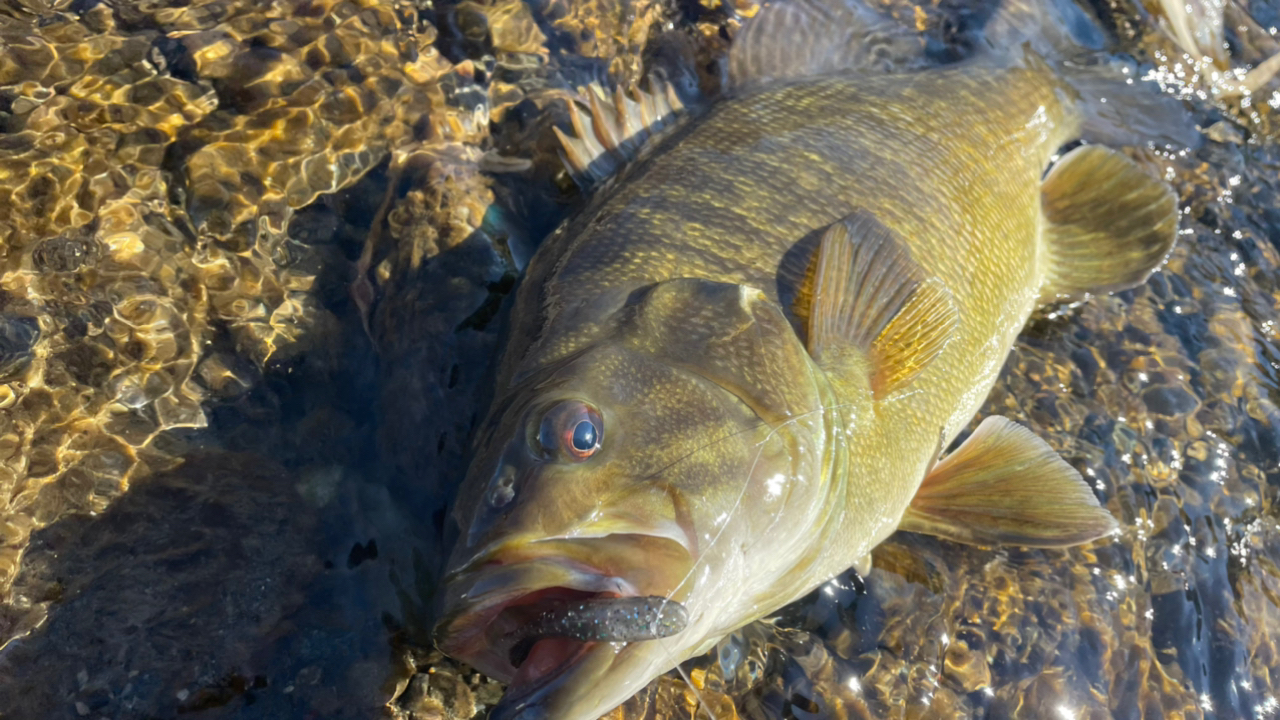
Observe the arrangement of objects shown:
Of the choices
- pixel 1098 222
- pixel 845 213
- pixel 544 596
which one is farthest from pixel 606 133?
pixel 1098 222

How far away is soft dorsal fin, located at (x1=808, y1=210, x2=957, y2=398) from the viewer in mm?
2680

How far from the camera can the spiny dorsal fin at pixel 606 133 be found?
333 cm

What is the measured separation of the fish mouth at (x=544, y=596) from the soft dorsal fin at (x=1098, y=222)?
9.77 ft

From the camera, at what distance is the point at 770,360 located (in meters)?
2.46

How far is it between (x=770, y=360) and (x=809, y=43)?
7.78 feet

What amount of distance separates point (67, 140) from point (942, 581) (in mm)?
3930

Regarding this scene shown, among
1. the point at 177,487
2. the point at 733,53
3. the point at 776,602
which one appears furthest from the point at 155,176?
the point at 776,602

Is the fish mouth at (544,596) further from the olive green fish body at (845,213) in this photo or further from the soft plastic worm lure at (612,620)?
the olive green fish body at (845,213)

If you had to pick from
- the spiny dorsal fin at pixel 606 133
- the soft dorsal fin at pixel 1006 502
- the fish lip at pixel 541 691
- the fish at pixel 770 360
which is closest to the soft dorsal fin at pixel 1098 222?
the fish at pixel 770 360

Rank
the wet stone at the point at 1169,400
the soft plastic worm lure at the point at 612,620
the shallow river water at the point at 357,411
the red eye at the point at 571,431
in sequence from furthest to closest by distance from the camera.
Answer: the wet stone at the point at 1169,400 → the shallow river water at the point at 357,411 → the red eye at the point at 571,431 → the soft plastic worm lure at the point at 612,620

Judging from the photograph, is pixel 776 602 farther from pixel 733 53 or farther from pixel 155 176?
pixel 155 176

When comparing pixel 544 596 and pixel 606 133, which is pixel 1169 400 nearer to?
pixel 606 133

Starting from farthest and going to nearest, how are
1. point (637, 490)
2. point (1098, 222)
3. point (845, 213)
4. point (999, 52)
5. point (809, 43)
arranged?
point (999, 52), point (809, 43), point (1098, 222), point (845, 213), point (637, 490)

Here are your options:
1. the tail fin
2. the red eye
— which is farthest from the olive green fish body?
the tail fin
